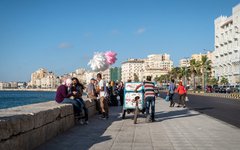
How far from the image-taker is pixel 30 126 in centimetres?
719

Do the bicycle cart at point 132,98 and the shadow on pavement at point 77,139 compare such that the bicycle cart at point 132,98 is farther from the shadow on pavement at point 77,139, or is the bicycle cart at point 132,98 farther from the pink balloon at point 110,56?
the pink balloon at point 110,56

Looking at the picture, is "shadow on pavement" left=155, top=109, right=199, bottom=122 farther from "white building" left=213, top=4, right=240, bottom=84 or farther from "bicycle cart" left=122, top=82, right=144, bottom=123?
"white building" left=213, top=4, right=240, bottom=84

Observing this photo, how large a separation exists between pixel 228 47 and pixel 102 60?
8456cm

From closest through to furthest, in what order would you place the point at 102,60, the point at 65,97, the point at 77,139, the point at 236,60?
the point at 77,139
the point at 65,97
the point at 102,60
the point at 236,60

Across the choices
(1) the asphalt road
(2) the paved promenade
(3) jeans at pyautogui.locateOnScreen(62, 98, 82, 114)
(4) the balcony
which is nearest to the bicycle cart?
(3) jeans at pyautogui.locateOnScreen(62, 98, 82, 114)

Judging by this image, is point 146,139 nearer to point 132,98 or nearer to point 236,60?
point 132,98

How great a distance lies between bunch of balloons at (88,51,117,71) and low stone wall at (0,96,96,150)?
870 centimetres

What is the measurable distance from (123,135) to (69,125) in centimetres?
214

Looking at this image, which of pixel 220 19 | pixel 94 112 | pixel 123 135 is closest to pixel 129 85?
pixel 94 112

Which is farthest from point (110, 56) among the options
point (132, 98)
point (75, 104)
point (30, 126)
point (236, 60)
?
point (236, 60)

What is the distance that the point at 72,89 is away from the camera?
1238 cm

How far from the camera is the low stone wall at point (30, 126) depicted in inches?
238

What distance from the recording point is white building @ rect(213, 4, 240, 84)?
91438 millimetres

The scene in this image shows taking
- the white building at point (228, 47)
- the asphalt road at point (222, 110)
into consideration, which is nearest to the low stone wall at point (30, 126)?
the asphalt road at point (222, 110)
